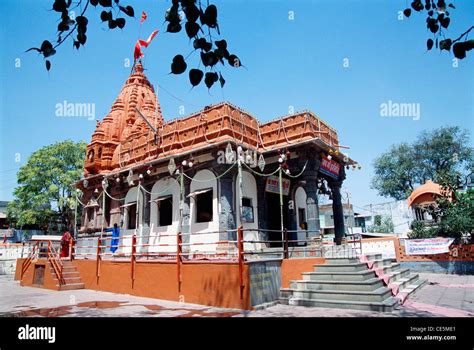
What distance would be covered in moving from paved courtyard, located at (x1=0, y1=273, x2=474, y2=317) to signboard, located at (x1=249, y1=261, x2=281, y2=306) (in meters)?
0.33

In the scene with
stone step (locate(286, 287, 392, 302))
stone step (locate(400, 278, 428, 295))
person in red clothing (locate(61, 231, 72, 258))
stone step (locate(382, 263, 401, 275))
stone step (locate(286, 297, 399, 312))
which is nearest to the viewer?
stone step (locate(286, 297, 399, 312))

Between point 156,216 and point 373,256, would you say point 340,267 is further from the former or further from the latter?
point 156,216

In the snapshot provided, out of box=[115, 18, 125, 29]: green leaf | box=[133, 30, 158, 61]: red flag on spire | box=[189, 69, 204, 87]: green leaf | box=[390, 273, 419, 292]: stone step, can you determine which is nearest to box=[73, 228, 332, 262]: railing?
box=[390, 273, 419, 292]: stone step

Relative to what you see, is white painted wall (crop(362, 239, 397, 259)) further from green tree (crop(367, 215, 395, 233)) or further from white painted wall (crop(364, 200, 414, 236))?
white painted wall (crop(364, 200, 414, 236))

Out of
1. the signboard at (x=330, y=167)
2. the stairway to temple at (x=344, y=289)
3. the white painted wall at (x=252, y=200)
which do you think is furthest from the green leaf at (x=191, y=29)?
the signboard at (x=330, y=167)

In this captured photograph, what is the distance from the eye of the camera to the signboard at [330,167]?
46.6 feet

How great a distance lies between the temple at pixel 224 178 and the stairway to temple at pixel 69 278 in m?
3.18

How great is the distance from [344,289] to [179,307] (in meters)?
4.26

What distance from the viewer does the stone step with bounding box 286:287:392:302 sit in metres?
7.68
